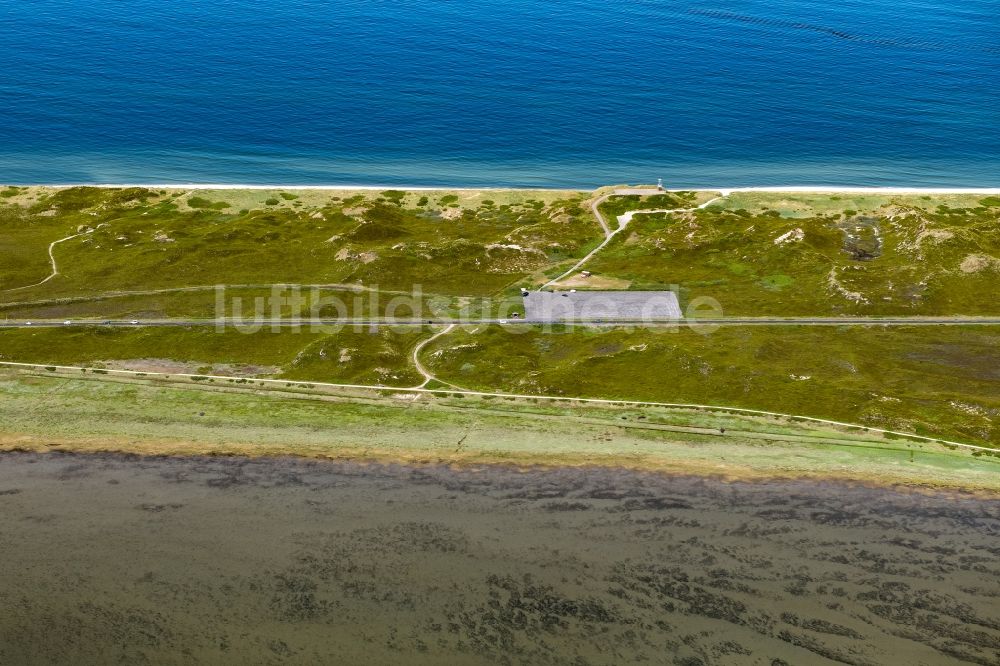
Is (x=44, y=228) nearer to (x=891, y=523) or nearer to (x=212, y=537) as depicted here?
(x=212, y=537)

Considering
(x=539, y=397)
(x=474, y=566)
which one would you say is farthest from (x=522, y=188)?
(x=474, y=566)

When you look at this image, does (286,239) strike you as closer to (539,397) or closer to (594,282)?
(594,282)

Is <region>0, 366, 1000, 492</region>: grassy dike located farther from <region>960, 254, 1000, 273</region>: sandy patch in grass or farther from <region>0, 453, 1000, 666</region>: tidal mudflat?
<region>960, 254, 1000, 273</region>: sandy patch in grass

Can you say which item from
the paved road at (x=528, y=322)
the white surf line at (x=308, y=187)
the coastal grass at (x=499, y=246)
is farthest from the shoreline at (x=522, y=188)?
the paved road at (x=528, y=322)

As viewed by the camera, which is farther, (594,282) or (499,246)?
(499,246)

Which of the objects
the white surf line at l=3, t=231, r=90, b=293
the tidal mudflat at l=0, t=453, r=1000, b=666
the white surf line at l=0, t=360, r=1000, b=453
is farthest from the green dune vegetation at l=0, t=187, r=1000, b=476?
the tidal mudflat at l=0, t=453, r=1000, b=666
